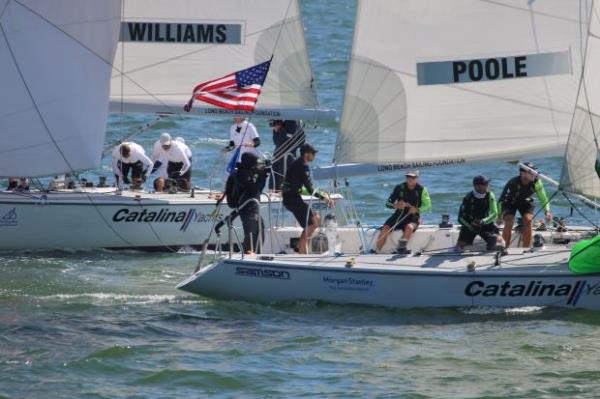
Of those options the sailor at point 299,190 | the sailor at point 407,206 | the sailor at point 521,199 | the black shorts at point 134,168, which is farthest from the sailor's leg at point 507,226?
the black shorts at point 134,168

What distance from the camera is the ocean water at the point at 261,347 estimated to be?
13359 mm

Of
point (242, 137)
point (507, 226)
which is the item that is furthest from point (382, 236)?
point (242, 137)

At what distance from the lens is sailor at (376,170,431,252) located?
56.9 feet

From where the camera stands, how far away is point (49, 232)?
67.1 ft

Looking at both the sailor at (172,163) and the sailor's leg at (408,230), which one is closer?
the sailor's leg at (408,230)

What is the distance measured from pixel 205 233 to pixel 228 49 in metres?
2.73

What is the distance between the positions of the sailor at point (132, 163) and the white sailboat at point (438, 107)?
5.66m

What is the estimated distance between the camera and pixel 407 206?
1734 cm

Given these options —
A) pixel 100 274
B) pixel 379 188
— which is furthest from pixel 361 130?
pixel 379 188

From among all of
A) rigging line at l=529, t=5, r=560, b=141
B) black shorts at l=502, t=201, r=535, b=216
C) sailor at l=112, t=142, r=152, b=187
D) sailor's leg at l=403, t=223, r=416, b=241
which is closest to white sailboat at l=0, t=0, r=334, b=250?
sailor at l=112, t=142, r=152, b=187

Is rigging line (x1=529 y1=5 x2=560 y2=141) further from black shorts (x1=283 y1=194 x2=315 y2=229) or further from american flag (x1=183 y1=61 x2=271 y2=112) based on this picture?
american flag (x1=183 y1=61 x2=271 y2=112)

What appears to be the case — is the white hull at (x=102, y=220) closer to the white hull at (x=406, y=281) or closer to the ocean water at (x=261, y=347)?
the ocean water at (x=261, y=347)

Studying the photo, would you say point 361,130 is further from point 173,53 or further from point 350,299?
point 173,53

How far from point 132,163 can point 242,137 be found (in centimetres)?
181
